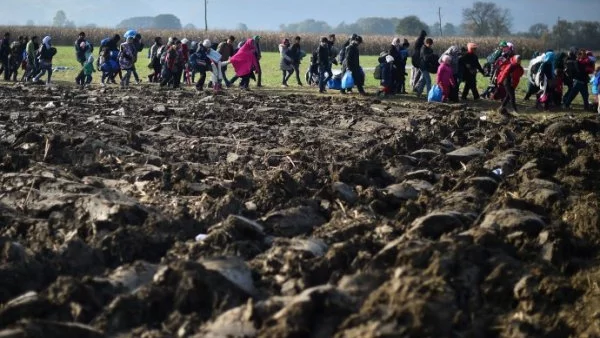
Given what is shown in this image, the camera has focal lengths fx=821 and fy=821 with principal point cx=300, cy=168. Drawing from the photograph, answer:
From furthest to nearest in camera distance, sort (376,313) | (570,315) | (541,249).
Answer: (541,249) < (570,315) < (376,313)

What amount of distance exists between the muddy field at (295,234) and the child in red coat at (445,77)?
248 inches

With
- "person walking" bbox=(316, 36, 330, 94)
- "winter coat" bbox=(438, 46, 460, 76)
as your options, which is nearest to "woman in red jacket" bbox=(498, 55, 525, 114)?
"winter coat" bbox=(438, 46, 460, 76)

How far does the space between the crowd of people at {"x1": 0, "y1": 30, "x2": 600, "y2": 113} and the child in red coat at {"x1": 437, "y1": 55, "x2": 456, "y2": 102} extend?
0.07 feet

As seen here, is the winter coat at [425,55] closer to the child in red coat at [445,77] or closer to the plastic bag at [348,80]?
the child in red coat at [445,77]

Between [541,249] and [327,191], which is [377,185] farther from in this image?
[541,249]

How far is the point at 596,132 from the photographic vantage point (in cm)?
1329

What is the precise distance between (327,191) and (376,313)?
3.43 meters

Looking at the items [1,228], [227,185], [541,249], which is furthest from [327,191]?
[1,228]

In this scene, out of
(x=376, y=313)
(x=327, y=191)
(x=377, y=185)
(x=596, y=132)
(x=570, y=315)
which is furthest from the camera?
(x=596, y=132)

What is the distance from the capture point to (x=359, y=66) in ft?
66.7

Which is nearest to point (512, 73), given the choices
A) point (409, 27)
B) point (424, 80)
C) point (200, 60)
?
point (424, 80)

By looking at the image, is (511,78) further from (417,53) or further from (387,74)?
(387,74)

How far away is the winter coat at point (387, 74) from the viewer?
20078 millimetres

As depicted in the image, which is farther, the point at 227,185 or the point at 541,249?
the point at 227,185
